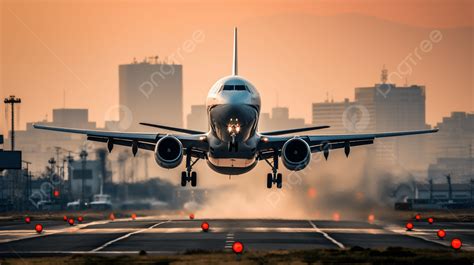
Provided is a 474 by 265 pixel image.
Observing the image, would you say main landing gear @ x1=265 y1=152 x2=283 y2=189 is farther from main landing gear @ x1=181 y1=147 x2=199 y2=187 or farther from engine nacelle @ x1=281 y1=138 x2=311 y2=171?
main landing gear @ x1=181 y1=147 x2=199 y2=187

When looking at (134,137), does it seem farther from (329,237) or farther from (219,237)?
(329,237)

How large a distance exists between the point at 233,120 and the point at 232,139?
4.55 feet

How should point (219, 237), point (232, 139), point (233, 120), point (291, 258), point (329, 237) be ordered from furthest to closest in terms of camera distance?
point (232, 139)
point (233, 120)
point (329, 237)
point (219, 237)
point (291, 258)

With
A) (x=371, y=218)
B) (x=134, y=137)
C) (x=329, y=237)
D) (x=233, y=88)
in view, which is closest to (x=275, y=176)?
(x=233, y=88)

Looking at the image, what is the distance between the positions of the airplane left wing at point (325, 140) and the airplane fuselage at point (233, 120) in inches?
64.5

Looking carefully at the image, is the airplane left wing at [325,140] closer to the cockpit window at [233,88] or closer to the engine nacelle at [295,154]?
the engine nacelle at [295,154]

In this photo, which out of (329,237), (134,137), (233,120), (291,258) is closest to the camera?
(291,258)

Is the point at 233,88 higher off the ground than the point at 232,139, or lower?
higher

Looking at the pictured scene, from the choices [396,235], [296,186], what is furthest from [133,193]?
[396,235]

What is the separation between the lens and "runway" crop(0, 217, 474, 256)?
56.4 m

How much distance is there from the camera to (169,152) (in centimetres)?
7106

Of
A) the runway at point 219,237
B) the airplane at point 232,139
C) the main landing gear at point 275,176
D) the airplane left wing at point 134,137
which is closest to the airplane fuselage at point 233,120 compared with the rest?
the airplane at point 232,139

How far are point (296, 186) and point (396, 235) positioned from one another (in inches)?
1513

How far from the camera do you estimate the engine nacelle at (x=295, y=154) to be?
71812mm
